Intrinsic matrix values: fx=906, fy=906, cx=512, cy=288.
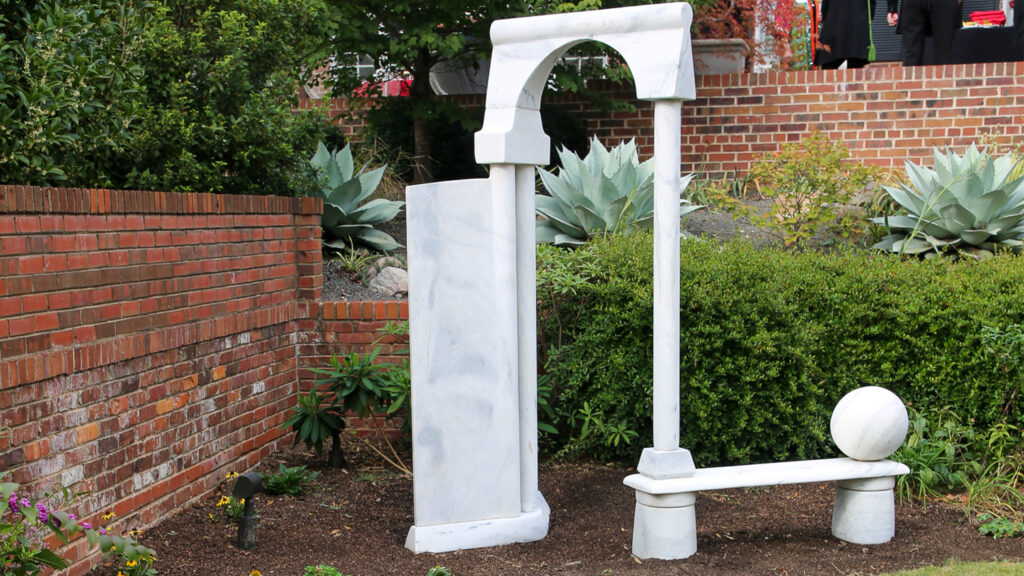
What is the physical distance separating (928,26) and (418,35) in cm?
636

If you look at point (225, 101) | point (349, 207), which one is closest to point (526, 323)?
point (225, 101)

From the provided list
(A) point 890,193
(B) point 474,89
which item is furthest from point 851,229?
(B) point 474,89

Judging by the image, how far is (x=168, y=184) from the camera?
5012 millimetres

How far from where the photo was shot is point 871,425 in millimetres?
4012

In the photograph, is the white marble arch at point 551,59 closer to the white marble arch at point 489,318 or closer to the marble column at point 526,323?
the white marble arch at point 489,318

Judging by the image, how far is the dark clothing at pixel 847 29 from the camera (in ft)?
34.5

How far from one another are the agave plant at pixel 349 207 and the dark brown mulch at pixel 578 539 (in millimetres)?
2411

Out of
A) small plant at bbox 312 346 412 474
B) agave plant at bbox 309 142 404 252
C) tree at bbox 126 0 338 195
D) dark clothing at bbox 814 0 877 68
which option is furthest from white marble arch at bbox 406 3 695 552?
dark clothing at bbox 814 0 877 68

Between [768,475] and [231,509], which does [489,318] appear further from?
[231,509]

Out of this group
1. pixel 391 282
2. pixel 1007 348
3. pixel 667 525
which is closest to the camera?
pixel 667 525

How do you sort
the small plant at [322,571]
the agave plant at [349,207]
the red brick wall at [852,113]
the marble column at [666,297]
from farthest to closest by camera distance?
the red brick wall at [852,113], the agave plant at [349,207], the marble column at [666,297], the small plant at [322,571]

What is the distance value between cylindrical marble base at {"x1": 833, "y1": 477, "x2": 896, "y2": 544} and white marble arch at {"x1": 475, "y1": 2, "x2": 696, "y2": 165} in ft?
6.33

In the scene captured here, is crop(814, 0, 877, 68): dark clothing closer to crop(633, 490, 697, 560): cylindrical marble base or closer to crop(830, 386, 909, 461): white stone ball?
crop(830, 386, 909, 461): white stone ball

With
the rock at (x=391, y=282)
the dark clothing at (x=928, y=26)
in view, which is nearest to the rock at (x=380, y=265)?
the rock at (x=391, y=282)
